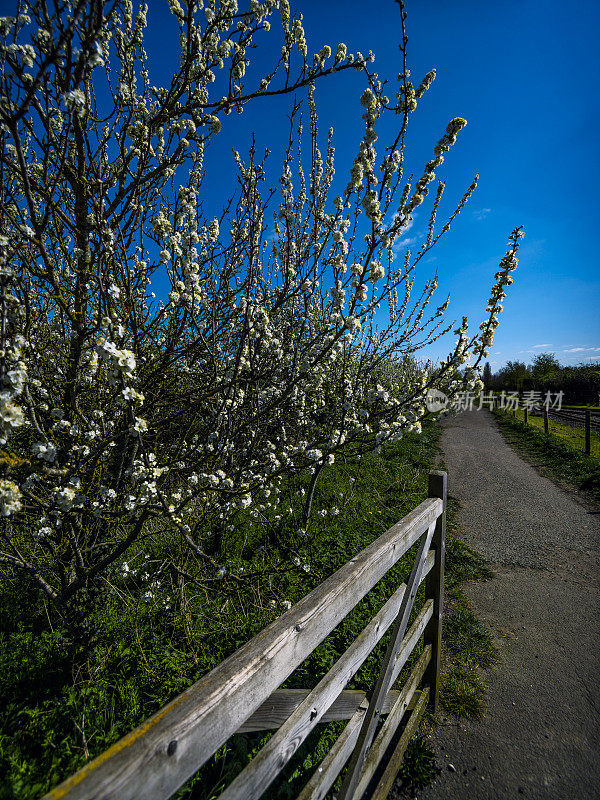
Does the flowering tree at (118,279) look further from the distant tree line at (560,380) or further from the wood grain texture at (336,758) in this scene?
the distant tree line at (560,380)

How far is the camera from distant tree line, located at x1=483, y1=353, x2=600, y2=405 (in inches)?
1597

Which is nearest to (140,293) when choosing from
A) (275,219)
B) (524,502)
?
(275,219)

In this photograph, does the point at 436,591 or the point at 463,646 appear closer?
the point at 436,591

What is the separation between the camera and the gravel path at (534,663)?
98.2 inches

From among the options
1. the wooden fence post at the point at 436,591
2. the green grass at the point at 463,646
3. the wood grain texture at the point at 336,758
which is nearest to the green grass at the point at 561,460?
the green grass at the point at 463,646

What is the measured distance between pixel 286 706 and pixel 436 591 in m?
1.55

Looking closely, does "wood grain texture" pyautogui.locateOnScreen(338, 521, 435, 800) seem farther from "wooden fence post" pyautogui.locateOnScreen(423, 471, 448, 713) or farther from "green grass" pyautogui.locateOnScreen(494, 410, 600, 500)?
"green grass" pyautogui.locateOnScreen(494, 410, 600, 500)

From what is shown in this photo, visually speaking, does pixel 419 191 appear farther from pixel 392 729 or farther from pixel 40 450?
pixel 392 729

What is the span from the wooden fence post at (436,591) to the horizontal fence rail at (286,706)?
2 cm

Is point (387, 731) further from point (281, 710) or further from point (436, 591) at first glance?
point (436, 591)

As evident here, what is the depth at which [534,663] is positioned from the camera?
3494 mm

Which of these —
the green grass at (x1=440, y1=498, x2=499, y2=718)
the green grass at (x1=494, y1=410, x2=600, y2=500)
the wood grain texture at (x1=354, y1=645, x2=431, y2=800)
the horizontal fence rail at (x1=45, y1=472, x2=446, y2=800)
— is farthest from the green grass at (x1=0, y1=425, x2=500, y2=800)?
the green grass at (x1=494, y1=410, x2=600, y2=500)

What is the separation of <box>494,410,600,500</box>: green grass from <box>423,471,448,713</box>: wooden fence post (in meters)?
7.08

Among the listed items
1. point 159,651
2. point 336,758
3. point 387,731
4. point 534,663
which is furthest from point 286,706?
point 534,663
